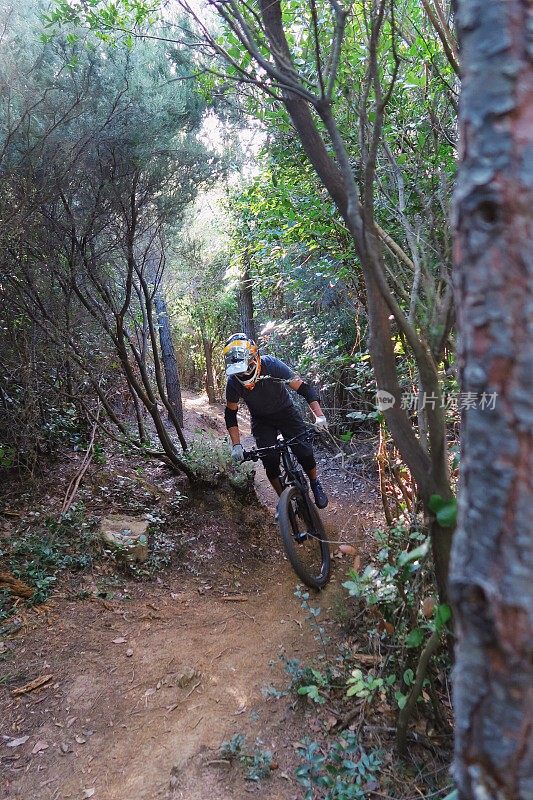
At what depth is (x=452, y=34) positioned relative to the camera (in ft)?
10.4

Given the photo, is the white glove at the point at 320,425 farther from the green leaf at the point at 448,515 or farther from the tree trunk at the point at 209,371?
the tree trunk at the point at 209,371

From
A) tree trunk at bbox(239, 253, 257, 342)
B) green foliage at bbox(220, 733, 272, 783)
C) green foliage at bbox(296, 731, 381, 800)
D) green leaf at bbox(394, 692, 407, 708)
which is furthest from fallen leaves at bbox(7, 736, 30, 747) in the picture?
tree trunk at bbox(239, 253, 257, 342)

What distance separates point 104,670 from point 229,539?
7.15ft

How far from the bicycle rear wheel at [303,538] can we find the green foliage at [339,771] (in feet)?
5.28

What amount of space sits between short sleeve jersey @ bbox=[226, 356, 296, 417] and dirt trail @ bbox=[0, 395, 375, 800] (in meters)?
1.79

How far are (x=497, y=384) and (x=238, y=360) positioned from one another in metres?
3.86

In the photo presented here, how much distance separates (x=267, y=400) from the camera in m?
5.23

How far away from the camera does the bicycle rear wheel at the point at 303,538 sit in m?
4.25

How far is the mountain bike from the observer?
436 cm

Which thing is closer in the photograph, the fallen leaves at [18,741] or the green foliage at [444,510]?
the green foliage at [444,510]

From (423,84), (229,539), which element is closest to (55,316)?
(229,539)

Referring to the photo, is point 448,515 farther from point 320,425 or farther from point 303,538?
point 303,538

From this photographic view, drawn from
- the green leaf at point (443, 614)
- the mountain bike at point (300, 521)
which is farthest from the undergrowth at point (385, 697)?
the mountain bike at point (300, 521)

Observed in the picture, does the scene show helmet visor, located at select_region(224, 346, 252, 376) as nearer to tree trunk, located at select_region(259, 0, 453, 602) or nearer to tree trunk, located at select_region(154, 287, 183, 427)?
tree trunk, located at select_region(259, 0, 453, 602)
